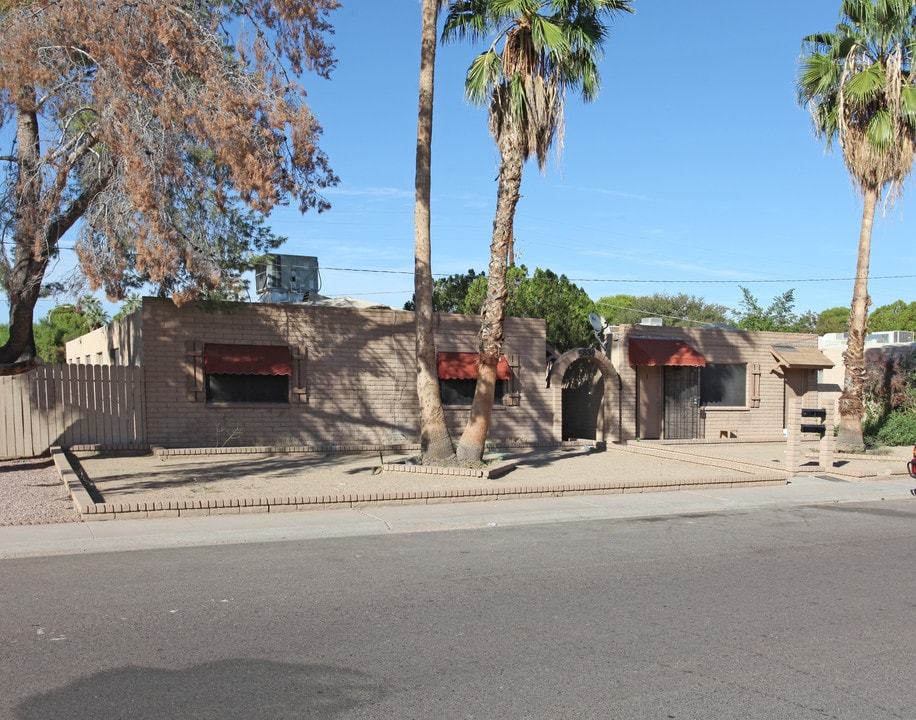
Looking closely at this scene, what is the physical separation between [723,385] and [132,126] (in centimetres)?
1969

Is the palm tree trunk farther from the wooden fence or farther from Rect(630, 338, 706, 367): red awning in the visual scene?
Rect(630, 338, 706, 367): red awning

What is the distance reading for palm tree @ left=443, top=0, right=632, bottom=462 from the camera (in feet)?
55.5

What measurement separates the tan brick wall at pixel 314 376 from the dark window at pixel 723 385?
7.01 metres

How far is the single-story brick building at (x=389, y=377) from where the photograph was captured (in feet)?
63.2

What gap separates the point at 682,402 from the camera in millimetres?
26125

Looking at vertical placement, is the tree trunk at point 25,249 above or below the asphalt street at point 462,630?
above

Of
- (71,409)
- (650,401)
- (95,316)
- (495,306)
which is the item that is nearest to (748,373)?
(650,401)

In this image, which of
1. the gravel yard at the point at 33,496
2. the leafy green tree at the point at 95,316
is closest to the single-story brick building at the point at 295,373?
the gravel yard at the point at 33,496

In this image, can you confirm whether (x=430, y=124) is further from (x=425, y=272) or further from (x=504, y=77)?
(x=425, y=272)

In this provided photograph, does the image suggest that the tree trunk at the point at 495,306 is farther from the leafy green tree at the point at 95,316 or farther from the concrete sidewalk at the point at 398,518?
the leafy green tree at the point at 95,316

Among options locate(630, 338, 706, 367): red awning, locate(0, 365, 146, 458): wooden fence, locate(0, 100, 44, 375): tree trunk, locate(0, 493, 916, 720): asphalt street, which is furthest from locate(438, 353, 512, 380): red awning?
locate(0, 493, 916, 720): asphalt street

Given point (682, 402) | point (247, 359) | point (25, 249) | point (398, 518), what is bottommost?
point (398, 518)

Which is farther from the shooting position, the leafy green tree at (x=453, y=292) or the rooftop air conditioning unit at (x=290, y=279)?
the leafy green tree at (x=453, y=292)

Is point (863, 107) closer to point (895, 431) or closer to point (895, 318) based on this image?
point (895, 431)
